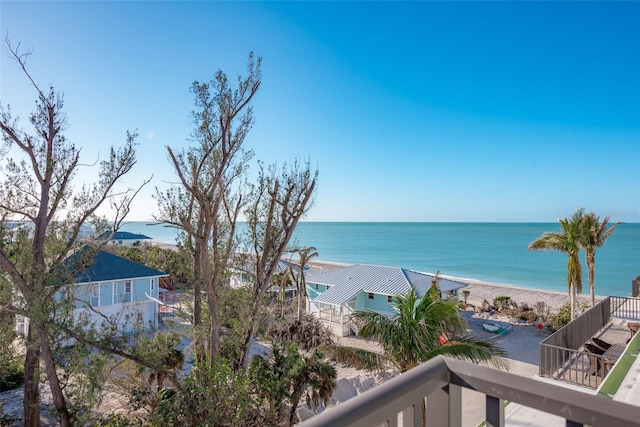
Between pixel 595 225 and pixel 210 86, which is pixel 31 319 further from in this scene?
pixel 595 225

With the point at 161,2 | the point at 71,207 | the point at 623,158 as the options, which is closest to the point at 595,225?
the point at 161,2

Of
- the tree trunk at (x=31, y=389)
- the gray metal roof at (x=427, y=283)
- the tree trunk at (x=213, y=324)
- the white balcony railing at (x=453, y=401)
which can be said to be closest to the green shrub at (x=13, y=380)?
the tree trunk at (x=31, y=389)

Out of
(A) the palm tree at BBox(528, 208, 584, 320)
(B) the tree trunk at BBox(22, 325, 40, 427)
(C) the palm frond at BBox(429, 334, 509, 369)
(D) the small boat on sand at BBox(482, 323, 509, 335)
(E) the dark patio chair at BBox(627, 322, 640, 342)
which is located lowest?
(D) the small boat on sand at BBox(482, 323, 509, 335)

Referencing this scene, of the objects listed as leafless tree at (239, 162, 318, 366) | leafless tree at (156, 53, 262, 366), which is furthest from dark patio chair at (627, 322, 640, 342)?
leafless tree at (156, 53, 262, 366)

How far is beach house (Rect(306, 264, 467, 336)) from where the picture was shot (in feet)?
63.9

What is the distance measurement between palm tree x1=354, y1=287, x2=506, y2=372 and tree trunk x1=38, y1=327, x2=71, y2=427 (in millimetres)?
7123

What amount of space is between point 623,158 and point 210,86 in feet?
152

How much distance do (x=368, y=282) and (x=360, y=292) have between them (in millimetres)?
1119

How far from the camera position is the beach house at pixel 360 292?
19.5m

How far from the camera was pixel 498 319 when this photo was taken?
21984mm

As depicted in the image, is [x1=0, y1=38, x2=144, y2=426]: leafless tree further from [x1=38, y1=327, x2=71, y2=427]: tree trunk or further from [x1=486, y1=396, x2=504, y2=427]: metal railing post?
[x1=486, y1=396, x2=504, y2=427]: metal railing post

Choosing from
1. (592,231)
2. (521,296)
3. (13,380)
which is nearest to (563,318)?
(592,231)

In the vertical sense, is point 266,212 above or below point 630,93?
below

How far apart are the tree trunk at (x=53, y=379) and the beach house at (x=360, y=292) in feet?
41.5
